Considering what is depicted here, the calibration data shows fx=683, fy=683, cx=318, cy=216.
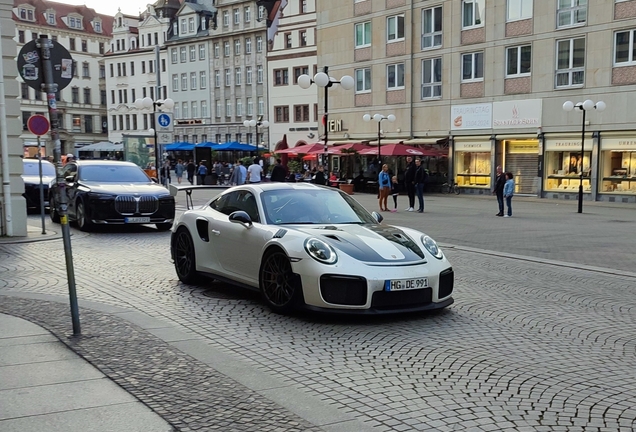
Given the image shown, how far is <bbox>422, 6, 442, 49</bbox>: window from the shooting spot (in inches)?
1516

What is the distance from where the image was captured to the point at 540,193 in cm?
3378

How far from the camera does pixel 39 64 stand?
648 cm

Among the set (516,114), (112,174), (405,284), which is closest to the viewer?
(405,284)

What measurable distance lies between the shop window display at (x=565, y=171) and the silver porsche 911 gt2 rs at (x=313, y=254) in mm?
26044

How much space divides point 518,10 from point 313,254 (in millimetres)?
31059

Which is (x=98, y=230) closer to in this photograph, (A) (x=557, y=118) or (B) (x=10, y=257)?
(B) (x=10, y=257)

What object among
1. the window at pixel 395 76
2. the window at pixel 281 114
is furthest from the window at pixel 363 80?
the window at pixel 281 114

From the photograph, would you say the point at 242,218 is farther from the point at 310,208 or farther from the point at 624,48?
the point at 624,48

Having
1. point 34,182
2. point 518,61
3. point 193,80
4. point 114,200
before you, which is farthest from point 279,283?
point 193,80

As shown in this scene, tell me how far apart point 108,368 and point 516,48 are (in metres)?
33.0

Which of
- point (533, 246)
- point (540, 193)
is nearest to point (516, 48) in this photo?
point (540, 193)

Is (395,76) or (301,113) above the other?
(395,76)

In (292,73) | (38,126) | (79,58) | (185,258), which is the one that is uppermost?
(79,58)

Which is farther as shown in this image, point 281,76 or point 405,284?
point 281,76
